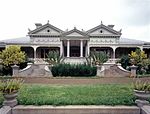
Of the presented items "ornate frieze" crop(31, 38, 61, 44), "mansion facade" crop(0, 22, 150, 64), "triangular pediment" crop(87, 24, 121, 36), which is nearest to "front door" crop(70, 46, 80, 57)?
"mansion facade" crop(0, 22, 150, 64)

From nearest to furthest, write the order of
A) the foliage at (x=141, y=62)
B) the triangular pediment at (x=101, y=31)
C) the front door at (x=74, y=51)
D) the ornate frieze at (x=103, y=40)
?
the foliage at (x=141, y=62), the triangular pediment at (x=101, y=31), the ornate frieze at (x=103, y=40), the front door at (x=74, y=51)

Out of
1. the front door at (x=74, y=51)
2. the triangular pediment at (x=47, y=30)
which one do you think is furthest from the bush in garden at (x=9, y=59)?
the front door at (x=74, y=51)

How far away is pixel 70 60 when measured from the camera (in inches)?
1284

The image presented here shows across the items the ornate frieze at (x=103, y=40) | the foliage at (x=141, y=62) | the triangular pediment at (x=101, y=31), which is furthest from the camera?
the ornate frieze at (x=103, y=40)

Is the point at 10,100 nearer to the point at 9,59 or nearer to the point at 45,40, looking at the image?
the point at 9,59

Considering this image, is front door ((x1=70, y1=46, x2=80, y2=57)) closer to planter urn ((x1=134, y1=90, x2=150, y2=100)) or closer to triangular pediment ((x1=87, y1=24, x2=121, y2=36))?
triangular pediment ((x1=87, y1=24, x2=121, y2=36))

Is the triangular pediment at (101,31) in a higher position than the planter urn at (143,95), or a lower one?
higher

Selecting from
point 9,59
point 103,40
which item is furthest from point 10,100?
point 103,40

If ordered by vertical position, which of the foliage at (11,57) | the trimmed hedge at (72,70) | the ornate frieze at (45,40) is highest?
the ornate frieze at (45,40)

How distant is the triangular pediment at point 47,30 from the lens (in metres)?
35.2

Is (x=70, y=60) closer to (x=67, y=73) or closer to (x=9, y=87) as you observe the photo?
(x=67, y=73)

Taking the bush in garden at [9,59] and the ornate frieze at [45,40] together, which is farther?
the ornate frieze at [45,40]

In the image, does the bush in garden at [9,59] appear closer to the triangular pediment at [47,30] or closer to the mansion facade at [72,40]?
the mansion facade at [72,40]

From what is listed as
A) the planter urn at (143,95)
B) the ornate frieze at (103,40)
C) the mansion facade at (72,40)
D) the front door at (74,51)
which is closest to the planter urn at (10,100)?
the planter urn at (143,95)
